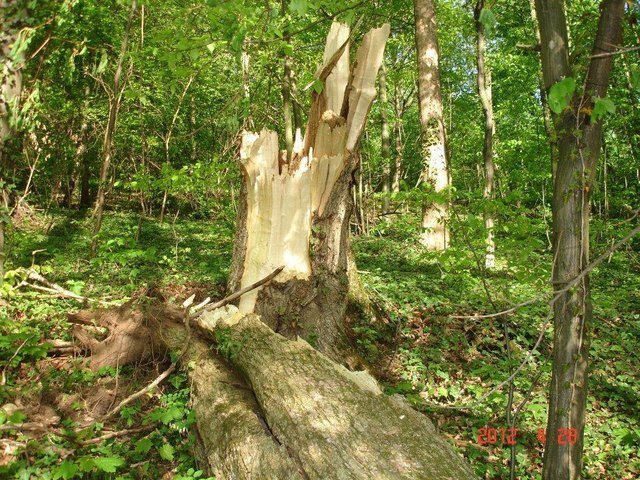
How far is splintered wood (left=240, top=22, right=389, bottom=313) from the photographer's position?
4.85 m

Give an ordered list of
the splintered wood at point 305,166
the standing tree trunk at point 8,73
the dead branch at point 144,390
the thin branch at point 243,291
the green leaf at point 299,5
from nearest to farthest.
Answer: the green leaf at point 299,5, the dead branch at point 144,390, the standing tree trunk at point 8,73, the thin branch at point 243,291, the splintered wood at point 305,166

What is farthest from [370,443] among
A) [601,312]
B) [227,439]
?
[601,312]

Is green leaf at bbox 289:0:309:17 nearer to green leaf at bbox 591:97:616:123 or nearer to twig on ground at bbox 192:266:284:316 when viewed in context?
green leaf at bbox 591:97:616:123

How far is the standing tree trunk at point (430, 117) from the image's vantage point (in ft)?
26.1

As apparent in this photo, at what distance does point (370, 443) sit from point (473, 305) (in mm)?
3784

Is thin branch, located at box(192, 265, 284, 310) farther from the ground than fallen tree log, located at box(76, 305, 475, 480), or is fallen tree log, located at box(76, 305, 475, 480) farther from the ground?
thin branch, located at box(192, 265, 284, 310)

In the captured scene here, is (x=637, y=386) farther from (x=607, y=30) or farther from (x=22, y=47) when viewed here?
(x=22, y=47)

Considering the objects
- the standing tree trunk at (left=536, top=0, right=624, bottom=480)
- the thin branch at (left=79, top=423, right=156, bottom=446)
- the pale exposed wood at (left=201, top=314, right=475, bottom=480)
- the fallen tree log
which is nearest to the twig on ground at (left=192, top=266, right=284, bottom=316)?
the fallen tree log

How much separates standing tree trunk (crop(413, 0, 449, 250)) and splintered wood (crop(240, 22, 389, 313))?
3.03 m

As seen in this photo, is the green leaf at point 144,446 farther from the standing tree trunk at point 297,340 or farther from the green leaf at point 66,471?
the green leaf at point 66,471

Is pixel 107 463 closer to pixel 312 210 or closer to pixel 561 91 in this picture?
pixel 561 91

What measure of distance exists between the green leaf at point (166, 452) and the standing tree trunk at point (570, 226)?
2.27m

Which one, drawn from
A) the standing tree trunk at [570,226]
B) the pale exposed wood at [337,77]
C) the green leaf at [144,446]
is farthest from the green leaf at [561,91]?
the pale exposed wood at [337,77]

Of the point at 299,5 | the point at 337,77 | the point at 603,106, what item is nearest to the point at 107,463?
the point at 299,5
